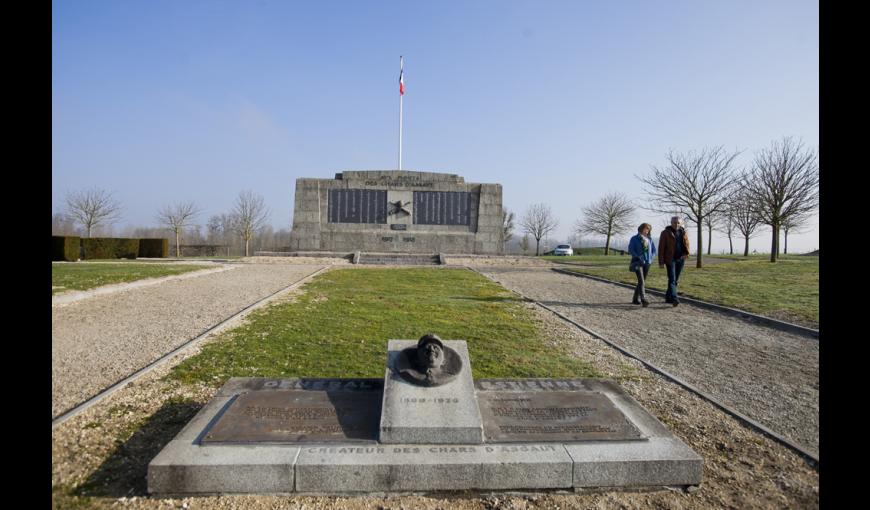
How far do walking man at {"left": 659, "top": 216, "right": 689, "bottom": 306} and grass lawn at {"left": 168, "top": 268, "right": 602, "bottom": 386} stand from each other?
3.43 m

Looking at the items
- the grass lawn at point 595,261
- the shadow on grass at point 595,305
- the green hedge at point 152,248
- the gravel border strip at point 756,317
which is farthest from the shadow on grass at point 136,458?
the green hedge at point 152,248

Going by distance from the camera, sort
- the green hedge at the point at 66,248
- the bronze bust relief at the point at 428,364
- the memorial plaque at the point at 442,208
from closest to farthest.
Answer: the bronze bust relief at the point at 428,364 < the green hedge at the point at 66,248 < the memorial plaque at the point at 442,208

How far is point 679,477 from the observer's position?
110 inches

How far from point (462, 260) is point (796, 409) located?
19.7 m

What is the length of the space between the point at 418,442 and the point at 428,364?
1.89ft

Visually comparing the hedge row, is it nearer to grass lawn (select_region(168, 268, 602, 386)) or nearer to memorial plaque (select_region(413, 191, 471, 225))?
memorial plaque (select_region(413, 191, 471, 225))

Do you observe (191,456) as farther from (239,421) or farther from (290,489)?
(290,489)

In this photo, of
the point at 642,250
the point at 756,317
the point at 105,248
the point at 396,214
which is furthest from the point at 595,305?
the point at 105,248

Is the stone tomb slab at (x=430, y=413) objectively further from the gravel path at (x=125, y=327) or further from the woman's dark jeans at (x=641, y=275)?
the woman's dark jeans at (x=641, y=275)

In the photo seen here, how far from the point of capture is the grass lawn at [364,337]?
4891mm

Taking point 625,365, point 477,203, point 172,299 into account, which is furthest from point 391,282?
point 477,203

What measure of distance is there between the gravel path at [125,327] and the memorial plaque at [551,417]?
3.72m

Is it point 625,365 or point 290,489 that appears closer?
point 290,489
